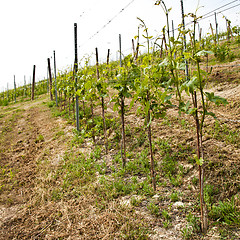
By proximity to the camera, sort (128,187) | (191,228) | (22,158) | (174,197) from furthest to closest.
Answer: (22,158) < (128,187) < (174,197) < (191,228)

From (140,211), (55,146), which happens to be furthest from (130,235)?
(55,146)

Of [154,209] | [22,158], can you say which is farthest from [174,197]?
[22,158]

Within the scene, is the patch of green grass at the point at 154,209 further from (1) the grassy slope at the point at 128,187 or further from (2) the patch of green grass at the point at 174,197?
(2) the patch of green grass at the point at 174,197

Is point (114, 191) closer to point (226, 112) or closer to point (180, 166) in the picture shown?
point (180, 166)

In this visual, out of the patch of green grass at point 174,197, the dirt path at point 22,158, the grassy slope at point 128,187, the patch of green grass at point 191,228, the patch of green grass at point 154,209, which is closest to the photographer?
the patch of green grass at point 191,228

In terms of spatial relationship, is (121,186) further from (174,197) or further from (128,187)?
(174,197)

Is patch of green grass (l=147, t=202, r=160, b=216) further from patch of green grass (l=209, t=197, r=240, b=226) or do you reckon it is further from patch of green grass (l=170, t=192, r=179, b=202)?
patch of green grass (l=209, t=197, r=240, b=226)

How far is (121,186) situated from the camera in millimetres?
2979

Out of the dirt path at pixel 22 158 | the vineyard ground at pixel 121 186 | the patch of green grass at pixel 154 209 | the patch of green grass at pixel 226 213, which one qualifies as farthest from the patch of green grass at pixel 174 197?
the dirt path at pixel 22 158

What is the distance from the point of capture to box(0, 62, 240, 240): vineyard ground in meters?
2.29

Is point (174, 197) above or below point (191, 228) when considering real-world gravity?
above

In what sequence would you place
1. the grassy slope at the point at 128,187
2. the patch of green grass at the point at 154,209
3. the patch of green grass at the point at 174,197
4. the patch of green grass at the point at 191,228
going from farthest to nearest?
the patch of green grass at the point at 174,197 → the patch of green grass at the point at 154,209 → the grassy slope at the point at 128,187 → the patch of green grass at the point at 191,228

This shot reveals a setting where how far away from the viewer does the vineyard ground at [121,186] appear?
7.50 feet

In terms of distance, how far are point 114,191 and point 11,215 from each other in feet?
5.65
